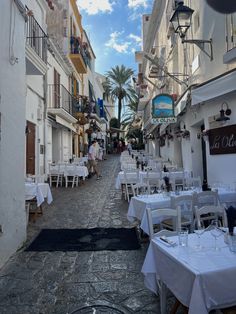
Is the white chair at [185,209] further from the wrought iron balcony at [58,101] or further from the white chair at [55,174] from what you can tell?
the wrought iron balcony at [58,101]

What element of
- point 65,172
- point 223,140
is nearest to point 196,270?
point 223,140

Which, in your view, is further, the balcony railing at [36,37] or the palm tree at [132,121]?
the palm tree at [132,121]

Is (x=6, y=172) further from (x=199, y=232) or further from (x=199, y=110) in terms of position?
(x=199, y=110)

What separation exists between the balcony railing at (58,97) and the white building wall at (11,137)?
31.2 ft

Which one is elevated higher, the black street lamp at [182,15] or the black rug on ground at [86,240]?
the black street lamp at [182,15]

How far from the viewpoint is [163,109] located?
11297 mm

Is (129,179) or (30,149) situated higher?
(30,149)

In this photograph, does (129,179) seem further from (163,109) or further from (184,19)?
(184,19)

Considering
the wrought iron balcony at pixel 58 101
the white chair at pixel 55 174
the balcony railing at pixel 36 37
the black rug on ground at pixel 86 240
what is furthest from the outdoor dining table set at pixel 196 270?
the wrought iron balcony at pixel 58 101

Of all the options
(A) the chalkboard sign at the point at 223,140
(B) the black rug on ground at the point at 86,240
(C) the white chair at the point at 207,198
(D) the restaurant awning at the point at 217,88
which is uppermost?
(D) the restaurant awning at the point at 217,88

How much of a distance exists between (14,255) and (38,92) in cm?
925

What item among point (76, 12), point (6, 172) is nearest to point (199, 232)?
point (6, 172)

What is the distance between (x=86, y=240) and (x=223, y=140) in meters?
4.68

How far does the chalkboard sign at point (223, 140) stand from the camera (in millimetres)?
7734
